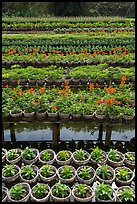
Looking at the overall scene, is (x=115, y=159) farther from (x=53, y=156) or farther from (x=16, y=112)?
(x=16, y=112)

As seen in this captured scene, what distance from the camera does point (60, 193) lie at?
504 cm

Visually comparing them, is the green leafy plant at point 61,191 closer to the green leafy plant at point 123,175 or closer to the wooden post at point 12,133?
the green leafy plant at point 123,175

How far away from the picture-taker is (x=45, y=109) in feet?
23.8

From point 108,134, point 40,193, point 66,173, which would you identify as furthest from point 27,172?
point 108,134

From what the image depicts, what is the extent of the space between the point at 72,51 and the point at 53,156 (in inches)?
357

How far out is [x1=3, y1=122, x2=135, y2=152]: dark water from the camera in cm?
727

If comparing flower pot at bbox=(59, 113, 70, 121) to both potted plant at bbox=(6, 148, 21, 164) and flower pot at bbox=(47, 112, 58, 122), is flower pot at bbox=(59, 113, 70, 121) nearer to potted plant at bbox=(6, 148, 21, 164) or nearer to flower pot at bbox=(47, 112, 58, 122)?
flower pot at bbox=(47, 112, 58, 122)

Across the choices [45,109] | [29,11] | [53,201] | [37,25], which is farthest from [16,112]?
[29,11]

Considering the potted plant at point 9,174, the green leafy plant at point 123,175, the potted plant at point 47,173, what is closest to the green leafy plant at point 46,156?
the potted plant at point 47,173

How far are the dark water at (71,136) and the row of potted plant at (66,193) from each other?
2124mm

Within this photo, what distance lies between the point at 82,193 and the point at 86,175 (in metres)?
0.51

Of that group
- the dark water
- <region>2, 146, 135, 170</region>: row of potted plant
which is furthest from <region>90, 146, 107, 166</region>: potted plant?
the dark water

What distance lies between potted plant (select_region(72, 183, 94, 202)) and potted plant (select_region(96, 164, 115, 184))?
1.41ft

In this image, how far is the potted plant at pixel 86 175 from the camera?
544 cm
